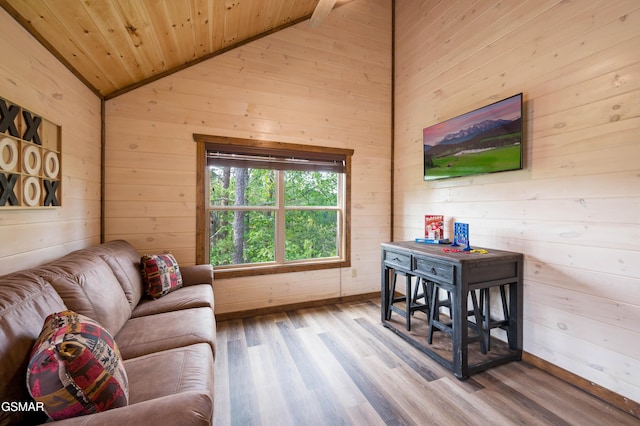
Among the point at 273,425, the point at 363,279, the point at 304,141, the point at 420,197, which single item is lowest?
the point at 273,425

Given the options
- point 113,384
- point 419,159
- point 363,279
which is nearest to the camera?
point 113,384

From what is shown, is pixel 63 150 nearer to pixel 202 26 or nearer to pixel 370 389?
pixel 202 26

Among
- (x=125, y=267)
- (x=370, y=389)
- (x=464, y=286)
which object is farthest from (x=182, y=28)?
(x=370, y=389)

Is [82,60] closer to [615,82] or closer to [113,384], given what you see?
[113,384]

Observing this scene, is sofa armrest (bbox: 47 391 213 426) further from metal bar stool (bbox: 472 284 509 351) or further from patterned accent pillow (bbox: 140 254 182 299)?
metal bar stool (bbox: 472 284 509 351)

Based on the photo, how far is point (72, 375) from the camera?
35.8 inches

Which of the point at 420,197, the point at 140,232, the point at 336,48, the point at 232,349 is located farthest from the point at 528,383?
the point at 336,48

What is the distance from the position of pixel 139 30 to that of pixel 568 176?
10.8ft

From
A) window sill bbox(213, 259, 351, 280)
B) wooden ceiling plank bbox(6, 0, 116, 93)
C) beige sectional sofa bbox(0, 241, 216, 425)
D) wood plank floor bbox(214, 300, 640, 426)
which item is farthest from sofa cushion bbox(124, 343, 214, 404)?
wooden ceiling plank bbox(6, 0, 116, 93)

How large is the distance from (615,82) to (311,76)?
8.90ft

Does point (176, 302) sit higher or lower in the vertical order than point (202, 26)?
lower

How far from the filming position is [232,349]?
2.42 meters

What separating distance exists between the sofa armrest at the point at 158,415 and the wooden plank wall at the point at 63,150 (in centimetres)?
116

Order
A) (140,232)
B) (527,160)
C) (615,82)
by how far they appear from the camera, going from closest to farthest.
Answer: (615,82) < (527,160) < (140,232)
